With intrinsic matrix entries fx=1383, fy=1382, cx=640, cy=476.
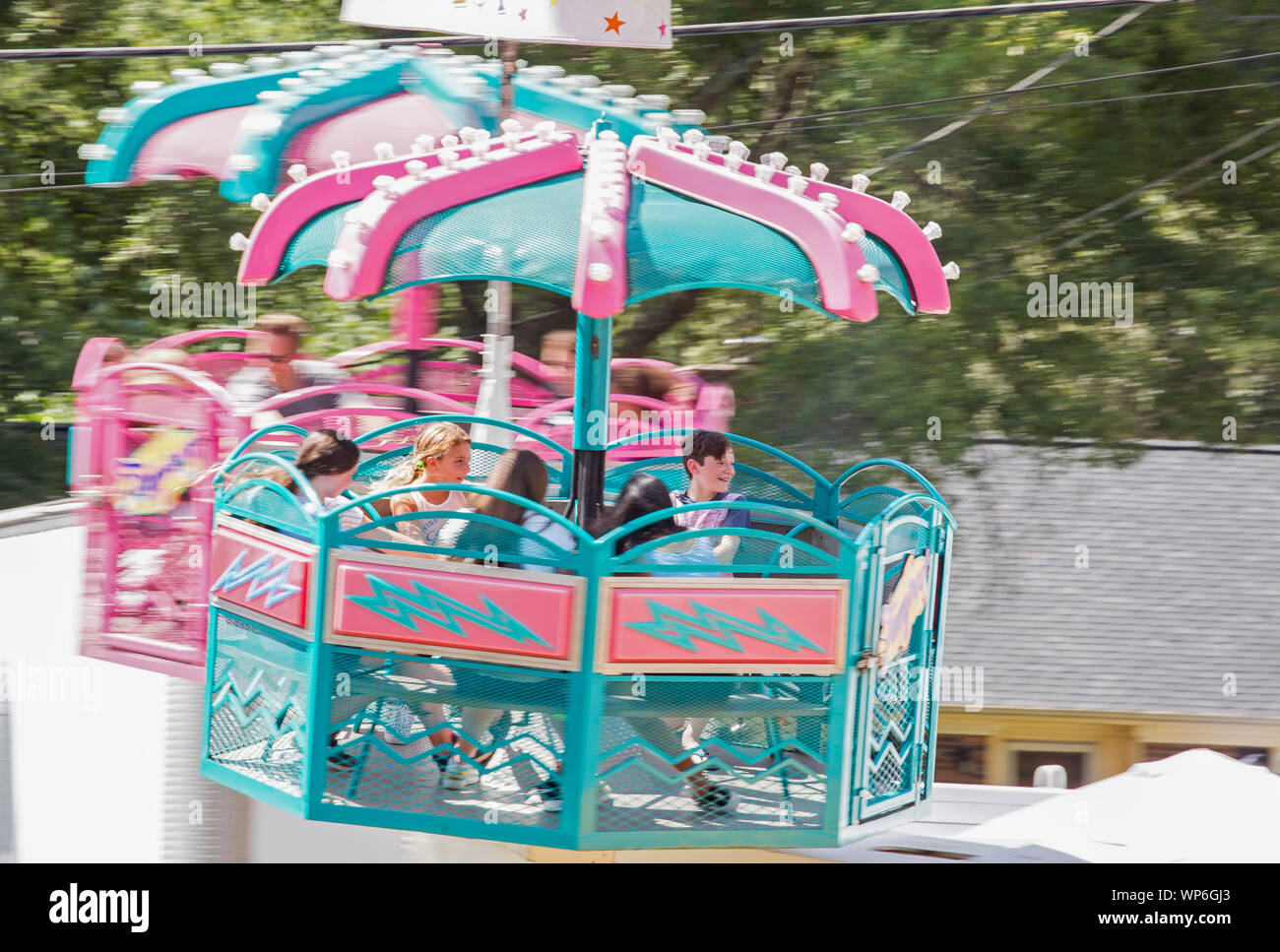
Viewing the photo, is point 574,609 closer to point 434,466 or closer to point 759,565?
point 759,565

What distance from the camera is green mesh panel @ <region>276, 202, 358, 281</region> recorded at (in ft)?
12.9

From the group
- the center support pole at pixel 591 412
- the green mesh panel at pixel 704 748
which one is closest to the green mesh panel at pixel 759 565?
the green mesh panel at pixel 704 748

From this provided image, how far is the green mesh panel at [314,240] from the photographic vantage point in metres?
3.93

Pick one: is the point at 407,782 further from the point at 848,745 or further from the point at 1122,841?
the point at 1122,841

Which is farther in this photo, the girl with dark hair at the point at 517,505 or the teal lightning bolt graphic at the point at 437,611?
the girl with dark hair at the point at 517,505

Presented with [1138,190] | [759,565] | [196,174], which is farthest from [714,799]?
[1138,190]

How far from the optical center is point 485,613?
12.2ft

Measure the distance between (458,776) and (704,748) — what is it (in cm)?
72

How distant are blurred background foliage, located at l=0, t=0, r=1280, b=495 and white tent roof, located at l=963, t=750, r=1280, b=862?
3.38m

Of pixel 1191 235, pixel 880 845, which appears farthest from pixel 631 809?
pixel 1191 235

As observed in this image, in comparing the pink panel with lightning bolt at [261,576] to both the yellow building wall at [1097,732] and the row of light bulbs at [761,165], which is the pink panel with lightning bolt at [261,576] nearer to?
the row of light bulbs at [761,165]

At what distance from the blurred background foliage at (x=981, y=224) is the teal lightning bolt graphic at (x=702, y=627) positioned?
5568 mm

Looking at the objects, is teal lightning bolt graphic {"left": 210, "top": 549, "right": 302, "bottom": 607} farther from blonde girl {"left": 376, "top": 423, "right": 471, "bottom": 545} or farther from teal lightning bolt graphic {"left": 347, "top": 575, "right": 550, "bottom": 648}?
blonde girl {"left": 376, "top": 423, "right": 471, "bottom": 545}

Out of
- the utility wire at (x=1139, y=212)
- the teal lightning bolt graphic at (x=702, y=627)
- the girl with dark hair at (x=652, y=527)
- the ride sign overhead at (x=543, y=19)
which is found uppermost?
the utility wire at (x=1139, y=212)
